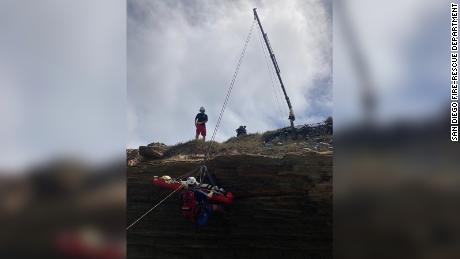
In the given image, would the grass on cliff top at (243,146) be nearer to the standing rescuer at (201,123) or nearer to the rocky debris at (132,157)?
the standing rescuer at (201,123)

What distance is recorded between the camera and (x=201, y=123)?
18.1 feet

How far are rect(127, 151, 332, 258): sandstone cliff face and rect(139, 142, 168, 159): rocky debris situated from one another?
87 millimetres

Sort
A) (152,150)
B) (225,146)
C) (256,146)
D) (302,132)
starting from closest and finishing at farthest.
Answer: (302,132)
(256,146)
(225,146)
(152,150)

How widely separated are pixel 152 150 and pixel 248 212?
1.33 m

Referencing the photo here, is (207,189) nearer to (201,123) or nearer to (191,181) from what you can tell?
(191,181)

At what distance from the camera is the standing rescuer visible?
5.50 meters

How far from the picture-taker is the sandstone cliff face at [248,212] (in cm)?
514

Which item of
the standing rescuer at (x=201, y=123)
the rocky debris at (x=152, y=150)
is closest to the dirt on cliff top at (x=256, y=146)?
the rocky debris at (x=152, y=150)

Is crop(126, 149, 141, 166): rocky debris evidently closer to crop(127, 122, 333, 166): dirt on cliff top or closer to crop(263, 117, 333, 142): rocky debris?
crop(127, 122, 333, 166): dirt on cliff top

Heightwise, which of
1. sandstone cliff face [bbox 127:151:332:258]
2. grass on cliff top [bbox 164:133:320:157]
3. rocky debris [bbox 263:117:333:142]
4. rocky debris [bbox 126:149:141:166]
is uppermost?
rocky debris [bbox 263:117:333:142]

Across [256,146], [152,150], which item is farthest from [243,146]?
[152,150]

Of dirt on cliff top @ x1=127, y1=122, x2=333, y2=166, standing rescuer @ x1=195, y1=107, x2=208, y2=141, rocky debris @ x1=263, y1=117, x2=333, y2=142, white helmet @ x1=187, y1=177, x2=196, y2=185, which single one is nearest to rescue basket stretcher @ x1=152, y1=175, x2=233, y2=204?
white helmet @ x1=187, y1=177, x2=196, y2=185

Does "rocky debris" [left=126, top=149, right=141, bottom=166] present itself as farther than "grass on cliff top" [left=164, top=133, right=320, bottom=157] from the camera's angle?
Yes

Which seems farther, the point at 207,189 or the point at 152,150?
the point at 152,150
